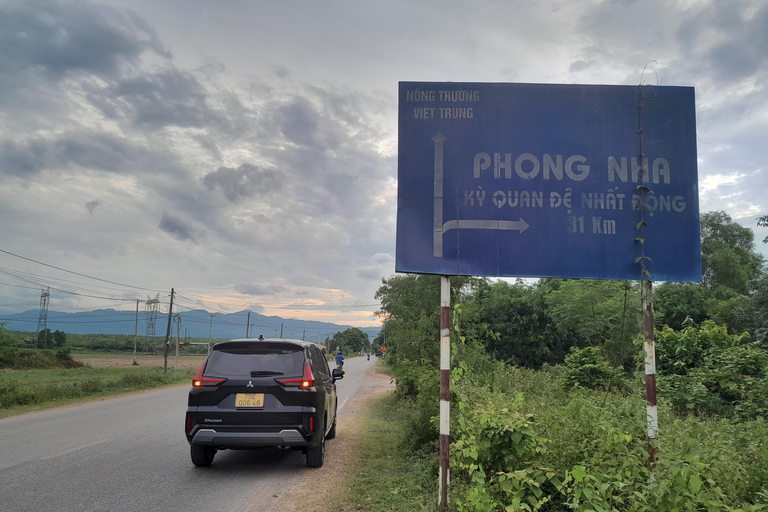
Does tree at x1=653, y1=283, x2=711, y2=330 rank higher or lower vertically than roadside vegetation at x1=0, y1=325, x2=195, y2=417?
higher

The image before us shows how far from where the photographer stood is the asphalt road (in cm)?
582

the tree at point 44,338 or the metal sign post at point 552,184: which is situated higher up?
the metal sign post at point 552,184

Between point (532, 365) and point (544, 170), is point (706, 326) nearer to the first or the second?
point (544, 170)

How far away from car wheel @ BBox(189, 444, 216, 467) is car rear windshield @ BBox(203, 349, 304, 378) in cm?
114

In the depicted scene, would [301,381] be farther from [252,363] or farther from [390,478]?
[390,478]

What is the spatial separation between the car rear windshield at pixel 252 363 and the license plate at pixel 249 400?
0.28 metres

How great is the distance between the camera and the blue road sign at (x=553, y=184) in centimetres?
546

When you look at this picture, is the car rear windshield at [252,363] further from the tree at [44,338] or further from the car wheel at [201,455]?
the tree at [44,338]

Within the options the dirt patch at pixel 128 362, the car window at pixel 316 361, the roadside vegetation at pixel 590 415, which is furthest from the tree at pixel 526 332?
the dirt patch at pixel 128 362

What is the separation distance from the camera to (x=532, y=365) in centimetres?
3319

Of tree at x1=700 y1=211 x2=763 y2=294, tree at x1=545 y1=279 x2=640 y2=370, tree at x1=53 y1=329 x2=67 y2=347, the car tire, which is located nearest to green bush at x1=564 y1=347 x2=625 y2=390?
tree at x1=545 y1=279 x2=640 y2=370

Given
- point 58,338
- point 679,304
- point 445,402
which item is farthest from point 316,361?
point 58,338

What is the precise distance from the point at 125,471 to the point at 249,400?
1.96 m

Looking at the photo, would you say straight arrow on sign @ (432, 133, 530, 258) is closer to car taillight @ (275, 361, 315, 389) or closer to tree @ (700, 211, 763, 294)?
car taillight @ (275, 361, 315, 389)
